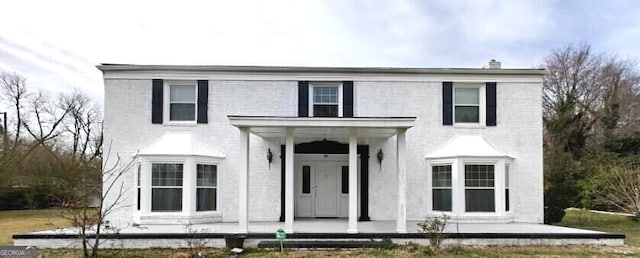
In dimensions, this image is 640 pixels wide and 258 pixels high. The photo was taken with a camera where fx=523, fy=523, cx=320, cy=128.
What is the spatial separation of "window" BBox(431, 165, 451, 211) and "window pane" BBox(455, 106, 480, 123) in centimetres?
160

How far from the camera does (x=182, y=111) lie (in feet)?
49.7

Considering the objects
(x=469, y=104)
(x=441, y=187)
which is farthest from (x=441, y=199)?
(x=469, y=104)

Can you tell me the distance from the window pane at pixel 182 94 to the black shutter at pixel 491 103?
858 cm

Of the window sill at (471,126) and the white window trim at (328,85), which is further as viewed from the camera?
the window sill at (471,126)

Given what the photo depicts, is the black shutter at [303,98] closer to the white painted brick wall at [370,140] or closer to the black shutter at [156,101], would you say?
the white painted brick wall at [370,140]

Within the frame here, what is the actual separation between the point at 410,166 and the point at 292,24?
6088mm

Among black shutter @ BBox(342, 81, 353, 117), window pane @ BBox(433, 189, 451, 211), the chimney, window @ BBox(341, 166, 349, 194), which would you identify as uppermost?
the chimney

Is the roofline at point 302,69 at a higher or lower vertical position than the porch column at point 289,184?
higher

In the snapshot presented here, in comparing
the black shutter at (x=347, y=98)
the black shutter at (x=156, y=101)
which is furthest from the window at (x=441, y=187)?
the black shutter at (x=156, y=101)

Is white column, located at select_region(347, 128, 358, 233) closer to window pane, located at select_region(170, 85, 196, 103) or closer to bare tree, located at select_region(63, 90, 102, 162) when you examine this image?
window pane, located at select_region(170, 85, 196, 103)

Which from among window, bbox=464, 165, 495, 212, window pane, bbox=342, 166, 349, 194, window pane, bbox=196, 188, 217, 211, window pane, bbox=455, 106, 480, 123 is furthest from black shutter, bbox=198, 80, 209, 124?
window, bbox=464, 165, 495, 212

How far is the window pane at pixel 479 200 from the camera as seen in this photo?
14.5 meters

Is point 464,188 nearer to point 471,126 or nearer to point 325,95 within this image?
point 471,126

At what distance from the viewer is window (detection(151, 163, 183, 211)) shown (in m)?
13.9
